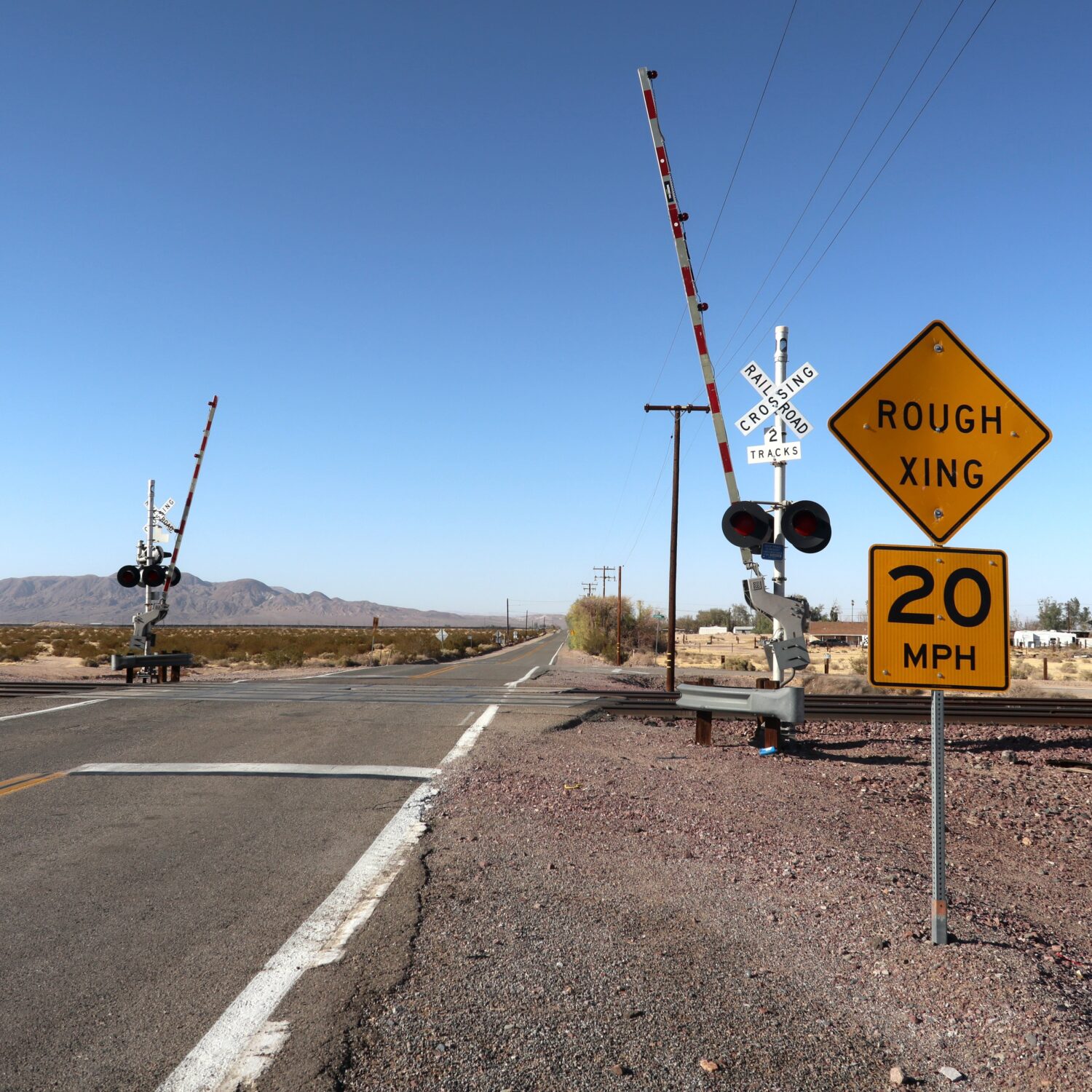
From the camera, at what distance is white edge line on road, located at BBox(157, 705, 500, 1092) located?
10.7 feet

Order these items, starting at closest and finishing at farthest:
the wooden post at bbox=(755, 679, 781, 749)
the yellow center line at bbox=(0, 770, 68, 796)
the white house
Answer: the yellow center line at bbox=(0, 770, 68, 796)
the wooden post at bbox=(755, 679, 781, 749)
the white house

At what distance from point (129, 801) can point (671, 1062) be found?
6.29 metres

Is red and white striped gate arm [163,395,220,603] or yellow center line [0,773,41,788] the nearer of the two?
yellow center line [0,773,41,788]

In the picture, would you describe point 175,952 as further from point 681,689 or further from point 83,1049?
point 681,689

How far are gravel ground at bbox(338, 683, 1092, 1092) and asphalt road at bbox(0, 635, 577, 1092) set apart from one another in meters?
0.81

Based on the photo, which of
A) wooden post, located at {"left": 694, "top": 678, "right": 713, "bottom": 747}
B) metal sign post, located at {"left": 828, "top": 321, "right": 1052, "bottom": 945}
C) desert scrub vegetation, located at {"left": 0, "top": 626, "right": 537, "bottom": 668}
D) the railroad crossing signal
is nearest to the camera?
metal sign post, located at {"left": 828, "top": 321, "right": 1052, "bottom": 945}

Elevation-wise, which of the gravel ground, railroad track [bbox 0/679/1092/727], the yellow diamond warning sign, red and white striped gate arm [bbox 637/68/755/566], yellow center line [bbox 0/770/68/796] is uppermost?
red and white striped gate arm [bbox 637/68/755/566]

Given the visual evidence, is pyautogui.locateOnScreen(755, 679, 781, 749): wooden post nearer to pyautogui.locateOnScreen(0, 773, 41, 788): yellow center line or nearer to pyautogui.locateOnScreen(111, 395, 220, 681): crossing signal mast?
pyautogui.locateOnScreen(0, 773, 41, 788): yellow center line

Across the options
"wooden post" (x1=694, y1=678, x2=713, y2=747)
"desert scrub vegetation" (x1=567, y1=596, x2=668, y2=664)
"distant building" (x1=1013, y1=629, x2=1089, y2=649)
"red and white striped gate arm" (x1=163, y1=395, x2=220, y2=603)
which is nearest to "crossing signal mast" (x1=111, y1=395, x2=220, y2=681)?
"red and white striped gate arm" (x1=163, y1=395, x2=220, y2=603)

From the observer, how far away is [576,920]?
482cm

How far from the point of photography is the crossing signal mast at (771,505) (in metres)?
9.97

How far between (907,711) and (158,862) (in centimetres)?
1198

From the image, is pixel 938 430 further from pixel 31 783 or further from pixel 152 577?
pixel 152 577

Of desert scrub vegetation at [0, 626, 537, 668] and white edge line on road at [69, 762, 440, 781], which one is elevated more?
white edge line on road at [69, 762, 440, 781]
